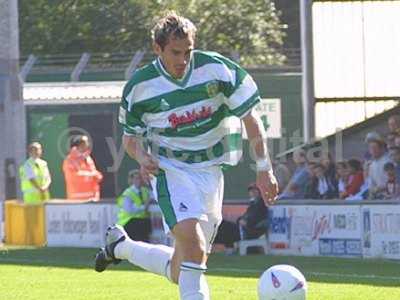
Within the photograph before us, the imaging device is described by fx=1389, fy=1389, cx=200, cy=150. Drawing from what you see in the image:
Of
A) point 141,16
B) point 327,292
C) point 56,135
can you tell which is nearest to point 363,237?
point 327,292

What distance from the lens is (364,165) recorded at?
1853 cm

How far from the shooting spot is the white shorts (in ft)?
29.1

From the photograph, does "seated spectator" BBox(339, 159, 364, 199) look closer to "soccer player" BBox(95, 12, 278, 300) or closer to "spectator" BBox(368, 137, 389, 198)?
"spectator" BBox(368, 137, 389, 198)

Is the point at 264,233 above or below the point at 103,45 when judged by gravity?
below

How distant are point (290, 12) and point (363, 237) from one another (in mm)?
28282

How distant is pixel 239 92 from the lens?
29.3ft

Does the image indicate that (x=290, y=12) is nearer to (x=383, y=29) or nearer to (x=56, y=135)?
(x=56, y=135)

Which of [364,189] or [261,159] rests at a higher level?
[261,159]

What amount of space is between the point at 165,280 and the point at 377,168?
189 inches

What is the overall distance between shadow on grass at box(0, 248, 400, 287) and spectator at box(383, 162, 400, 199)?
1155 mm

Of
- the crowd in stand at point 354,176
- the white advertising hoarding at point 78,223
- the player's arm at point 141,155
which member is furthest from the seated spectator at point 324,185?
the player's arm at point 141,155

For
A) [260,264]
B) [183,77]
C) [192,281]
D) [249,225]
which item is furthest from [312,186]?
[192,281]

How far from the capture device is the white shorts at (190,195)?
29.1ft

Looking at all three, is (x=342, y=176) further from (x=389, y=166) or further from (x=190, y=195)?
(x=190, y=195)
